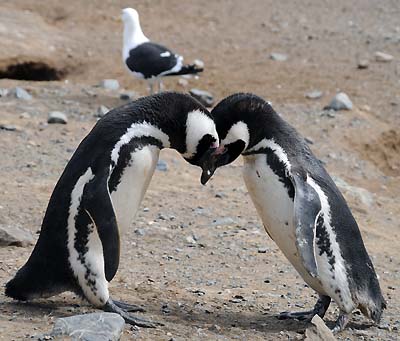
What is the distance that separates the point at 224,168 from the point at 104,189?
13.0ft

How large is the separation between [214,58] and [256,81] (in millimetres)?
1065

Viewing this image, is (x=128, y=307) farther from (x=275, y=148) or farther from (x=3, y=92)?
(x=3, y=92)

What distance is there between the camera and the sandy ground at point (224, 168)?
194 inches

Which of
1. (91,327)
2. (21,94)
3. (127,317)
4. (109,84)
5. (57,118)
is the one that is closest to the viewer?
(91,327)

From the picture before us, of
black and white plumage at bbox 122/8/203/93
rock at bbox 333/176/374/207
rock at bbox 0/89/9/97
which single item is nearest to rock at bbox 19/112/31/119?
rock at bbox 0/89/9/97

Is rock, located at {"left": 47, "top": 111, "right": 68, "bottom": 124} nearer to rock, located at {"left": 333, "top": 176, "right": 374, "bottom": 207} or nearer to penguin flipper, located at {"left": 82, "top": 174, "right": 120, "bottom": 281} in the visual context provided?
rock, located at {"left": 333, "top": 176, "right": 374, "bottom": 207}

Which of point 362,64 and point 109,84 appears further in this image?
point 362,64

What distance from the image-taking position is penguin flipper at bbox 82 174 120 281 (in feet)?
13.9

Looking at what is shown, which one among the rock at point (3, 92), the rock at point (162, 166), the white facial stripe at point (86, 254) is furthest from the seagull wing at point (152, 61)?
the white facial stripe at point (86, 254)

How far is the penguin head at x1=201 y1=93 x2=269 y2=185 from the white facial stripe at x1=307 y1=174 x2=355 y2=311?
1.18ft

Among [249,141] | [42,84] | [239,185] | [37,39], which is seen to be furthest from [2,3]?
[249,141]

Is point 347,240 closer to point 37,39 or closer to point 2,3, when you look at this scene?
point 37,39

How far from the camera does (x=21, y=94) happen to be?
9.45 metres

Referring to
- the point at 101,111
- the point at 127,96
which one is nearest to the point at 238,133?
the point at 101,111
